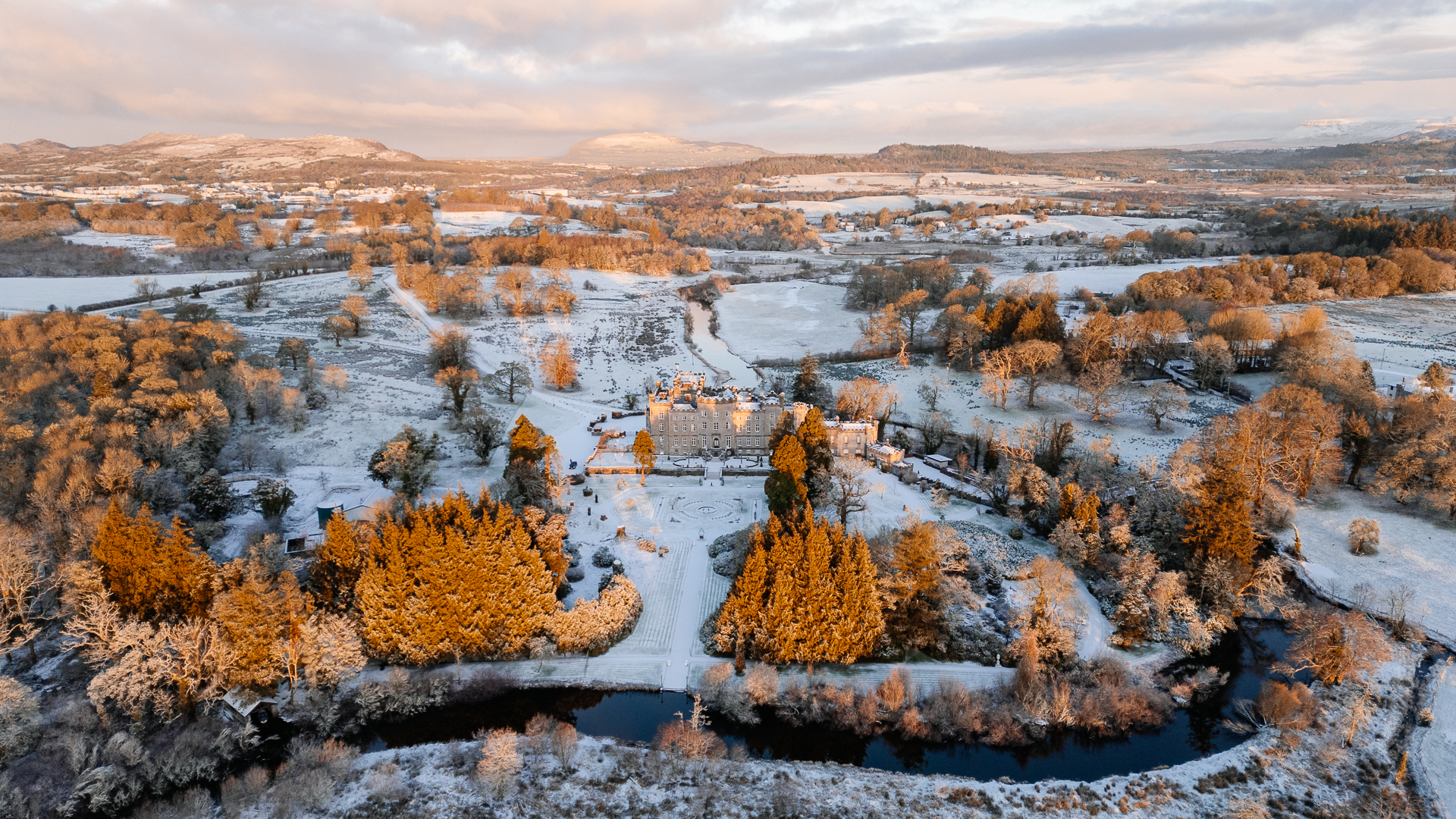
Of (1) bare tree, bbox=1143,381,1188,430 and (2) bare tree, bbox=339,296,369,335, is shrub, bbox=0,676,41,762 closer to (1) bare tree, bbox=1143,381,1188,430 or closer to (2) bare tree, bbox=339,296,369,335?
(2) bare tree, bbox=339,296,369,335

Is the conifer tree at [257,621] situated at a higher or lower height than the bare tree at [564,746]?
higher

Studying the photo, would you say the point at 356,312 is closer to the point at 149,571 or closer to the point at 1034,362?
the point at 149,571

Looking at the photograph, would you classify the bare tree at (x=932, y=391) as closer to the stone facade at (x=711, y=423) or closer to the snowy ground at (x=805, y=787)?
the stone facade at (x=711, y=423)

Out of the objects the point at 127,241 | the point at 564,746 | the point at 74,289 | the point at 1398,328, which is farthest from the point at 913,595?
the point at 127,241

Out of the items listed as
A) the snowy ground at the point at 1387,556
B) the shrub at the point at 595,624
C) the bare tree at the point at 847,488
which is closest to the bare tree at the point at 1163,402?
the snowy ground at the point at 1387,556

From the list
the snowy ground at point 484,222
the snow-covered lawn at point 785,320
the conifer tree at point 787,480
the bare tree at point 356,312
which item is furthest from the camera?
the snowy ground at point 484,222

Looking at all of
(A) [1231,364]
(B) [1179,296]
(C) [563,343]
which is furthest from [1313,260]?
(C) [563,343]
